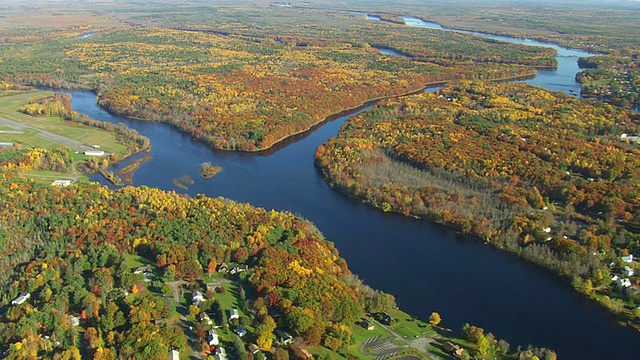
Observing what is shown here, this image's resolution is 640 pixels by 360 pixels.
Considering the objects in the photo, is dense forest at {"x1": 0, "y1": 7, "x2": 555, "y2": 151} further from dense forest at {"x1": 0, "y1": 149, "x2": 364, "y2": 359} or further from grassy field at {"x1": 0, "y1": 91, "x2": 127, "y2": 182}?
dense forest at {"x1": 0, "y1": 149, "x2": 364, "y2": 359}

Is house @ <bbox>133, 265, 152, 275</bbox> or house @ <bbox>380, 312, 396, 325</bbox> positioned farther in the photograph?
house @ <bbox>133, 265, 152, 275</bbox>

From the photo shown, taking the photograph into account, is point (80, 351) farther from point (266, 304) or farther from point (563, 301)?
point (563, 301)

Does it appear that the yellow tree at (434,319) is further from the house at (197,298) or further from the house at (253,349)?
the house at (197,298)

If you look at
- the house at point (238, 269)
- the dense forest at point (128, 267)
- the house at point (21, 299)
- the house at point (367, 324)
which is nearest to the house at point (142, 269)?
the dense forest at point (128, 267)

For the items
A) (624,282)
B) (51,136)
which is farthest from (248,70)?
(624,282)

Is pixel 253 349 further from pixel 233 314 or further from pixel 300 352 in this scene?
pixel 233 314

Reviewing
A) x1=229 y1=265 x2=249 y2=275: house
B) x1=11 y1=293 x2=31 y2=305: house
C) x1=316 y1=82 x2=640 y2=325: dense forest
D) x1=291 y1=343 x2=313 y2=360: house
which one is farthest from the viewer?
x1=316 y1=82 x2=640 y2=325: dense forest

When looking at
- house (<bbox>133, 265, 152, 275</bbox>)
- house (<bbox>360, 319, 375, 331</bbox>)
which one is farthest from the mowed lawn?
house (<bbox>360, 319, 375, 331</bbox>)
